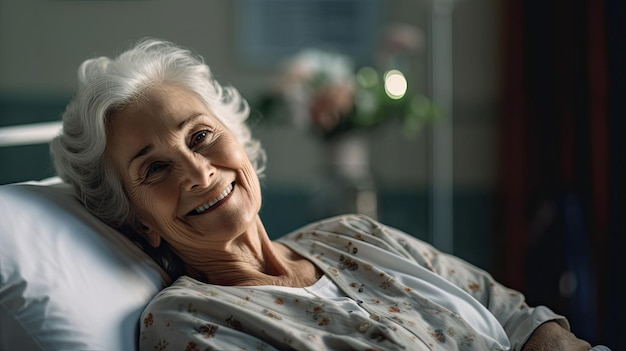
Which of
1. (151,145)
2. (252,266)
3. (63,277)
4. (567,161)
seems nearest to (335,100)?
(567,161)

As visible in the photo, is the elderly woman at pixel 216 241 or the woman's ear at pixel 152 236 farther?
the woman's ear at pixel 152 236

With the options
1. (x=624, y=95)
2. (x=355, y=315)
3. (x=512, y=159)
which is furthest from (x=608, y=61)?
(x=355, y=315)

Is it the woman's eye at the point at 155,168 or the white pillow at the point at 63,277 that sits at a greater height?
the woman's eye at the point at 155,168

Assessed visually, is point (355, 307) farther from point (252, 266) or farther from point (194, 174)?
point (194, 174)

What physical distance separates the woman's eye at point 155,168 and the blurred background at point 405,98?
2210 mm

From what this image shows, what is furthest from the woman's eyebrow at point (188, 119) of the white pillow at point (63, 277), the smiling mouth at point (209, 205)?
the white pillow at point (63, 277)

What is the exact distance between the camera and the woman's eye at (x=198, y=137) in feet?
5.81

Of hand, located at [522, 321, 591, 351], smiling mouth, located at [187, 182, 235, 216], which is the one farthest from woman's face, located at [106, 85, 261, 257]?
hand, located at [522, 321, 591, 351]

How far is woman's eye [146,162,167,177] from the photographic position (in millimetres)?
1736

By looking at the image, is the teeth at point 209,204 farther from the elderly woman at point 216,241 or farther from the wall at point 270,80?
the wall at point 270,80

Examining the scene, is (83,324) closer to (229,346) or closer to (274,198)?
(229,346)

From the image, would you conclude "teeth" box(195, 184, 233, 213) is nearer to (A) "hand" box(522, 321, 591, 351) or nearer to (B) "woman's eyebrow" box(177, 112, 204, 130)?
(B) "woman's eyebrow" box(177, 112, 204, 130)

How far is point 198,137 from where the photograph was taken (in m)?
1.78

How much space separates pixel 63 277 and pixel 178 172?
343 millimetres
